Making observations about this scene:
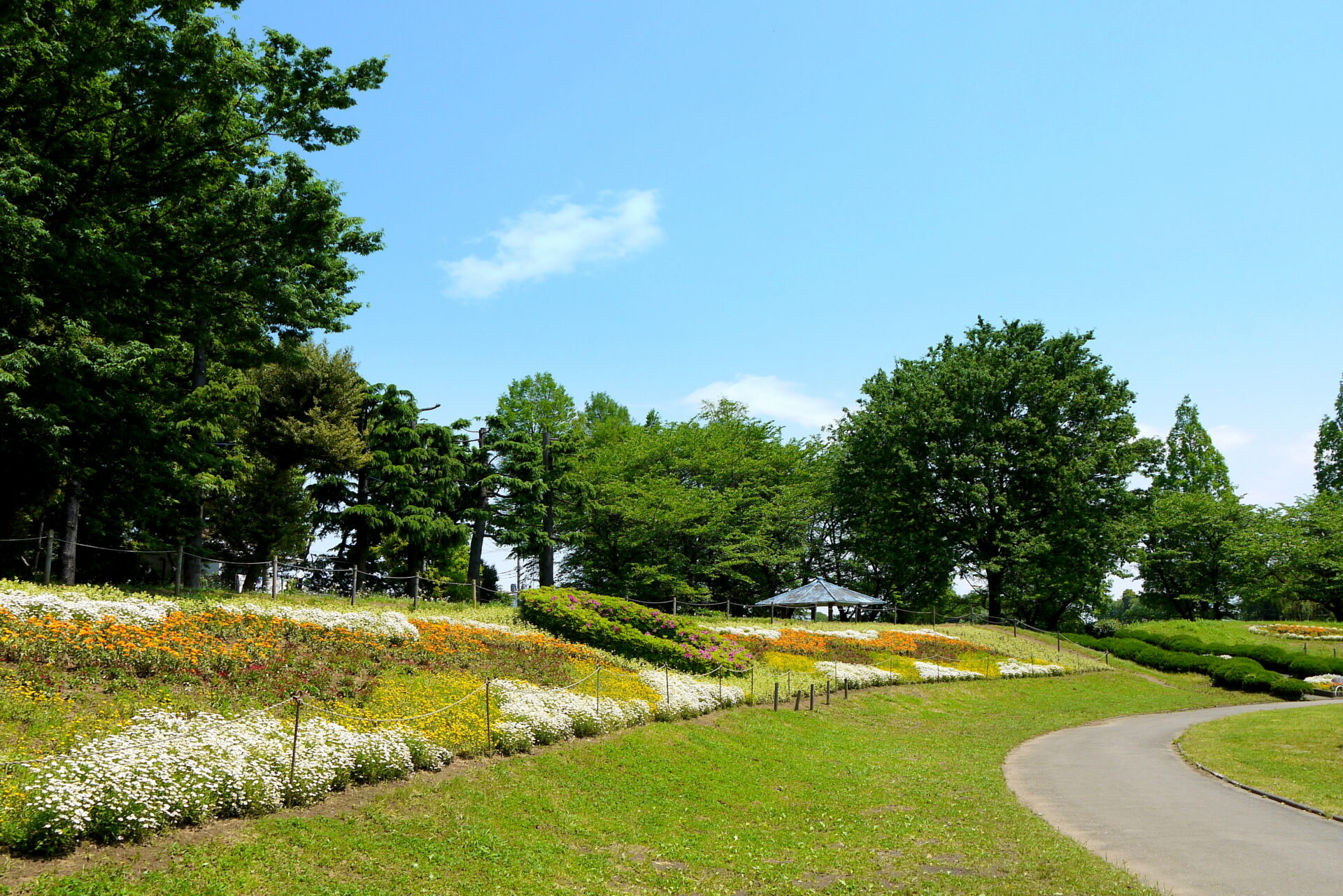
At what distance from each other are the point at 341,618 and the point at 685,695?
313 inches

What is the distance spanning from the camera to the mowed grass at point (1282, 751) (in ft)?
46.3

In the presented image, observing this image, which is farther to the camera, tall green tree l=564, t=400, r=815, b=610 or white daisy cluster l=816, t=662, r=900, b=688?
tall green tree l=564, t=400, r=815, b=610

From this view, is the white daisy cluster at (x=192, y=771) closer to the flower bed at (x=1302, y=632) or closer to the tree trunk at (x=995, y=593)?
the tree trunk at (x=995, y=593)

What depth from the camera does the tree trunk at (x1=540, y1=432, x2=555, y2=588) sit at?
44.9 m

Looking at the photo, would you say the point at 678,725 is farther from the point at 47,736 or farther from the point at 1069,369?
the point at 1069,369

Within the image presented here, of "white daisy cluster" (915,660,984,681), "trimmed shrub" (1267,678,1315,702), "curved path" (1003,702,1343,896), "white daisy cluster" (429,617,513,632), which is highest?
"white daisy cluster" (429,617,513,632)

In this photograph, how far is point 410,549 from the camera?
40.8 metres

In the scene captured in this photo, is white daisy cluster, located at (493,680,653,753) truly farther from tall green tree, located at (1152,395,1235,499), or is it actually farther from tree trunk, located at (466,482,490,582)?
tall green tree, located at (1152,395,1235,499)

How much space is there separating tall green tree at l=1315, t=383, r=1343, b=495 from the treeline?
0.31 metres

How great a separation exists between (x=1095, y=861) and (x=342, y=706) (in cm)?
1015

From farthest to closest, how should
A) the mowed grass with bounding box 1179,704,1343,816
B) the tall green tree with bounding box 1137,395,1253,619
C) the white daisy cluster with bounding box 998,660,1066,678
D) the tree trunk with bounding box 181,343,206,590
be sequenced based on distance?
the tall green tree with bounding box 1137,395,1253,619 < the white daisy cluster with bounding box 998,660,1066,678 < the tree trunk with bounding box 181,343,206,590 < the mowed grass with bounding box 1179,704,1343,816

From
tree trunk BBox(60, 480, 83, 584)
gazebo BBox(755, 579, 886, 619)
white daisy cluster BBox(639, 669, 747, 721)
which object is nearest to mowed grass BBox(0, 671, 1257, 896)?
white daisy cluster BBox(639, 669, 747, 721)

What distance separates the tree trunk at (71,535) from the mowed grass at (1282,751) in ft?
84.5

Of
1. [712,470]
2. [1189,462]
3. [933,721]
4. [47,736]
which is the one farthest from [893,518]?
[47,736]
